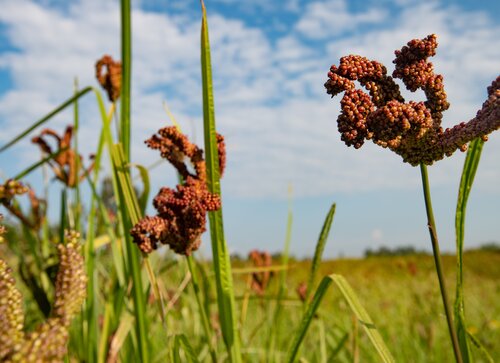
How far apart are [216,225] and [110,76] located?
50.8 inches

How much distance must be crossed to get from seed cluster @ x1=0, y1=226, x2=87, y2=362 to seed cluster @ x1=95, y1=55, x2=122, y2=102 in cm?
173

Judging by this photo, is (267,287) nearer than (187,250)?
No

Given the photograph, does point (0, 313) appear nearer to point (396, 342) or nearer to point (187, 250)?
point (187, 250)

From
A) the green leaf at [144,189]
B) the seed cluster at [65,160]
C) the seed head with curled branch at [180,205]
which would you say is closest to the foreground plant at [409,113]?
the seed head with curled branch at [180,205]

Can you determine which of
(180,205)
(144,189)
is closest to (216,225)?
(180,205)

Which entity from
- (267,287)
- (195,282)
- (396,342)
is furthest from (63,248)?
(396,342)

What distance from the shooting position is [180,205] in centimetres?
133

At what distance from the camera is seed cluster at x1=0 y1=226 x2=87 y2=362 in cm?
56

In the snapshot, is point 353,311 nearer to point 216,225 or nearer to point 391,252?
point 216,225

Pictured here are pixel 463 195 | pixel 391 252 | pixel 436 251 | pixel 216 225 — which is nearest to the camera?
pixel 436 251

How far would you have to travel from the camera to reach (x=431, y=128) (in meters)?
0.98

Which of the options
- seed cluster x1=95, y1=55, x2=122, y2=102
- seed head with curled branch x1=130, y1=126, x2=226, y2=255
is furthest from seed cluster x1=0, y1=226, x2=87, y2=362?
seed cluster x1=95, y1=55, x2=122, y2=102

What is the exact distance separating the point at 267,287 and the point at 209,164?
1.84 m

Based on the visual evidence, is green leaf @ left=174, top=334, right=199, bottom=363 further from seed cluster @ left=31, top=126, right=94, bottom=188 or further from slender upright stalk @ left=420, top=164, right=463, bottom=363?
seed cluster @ left=31, top=126, right=94, bottom=188
